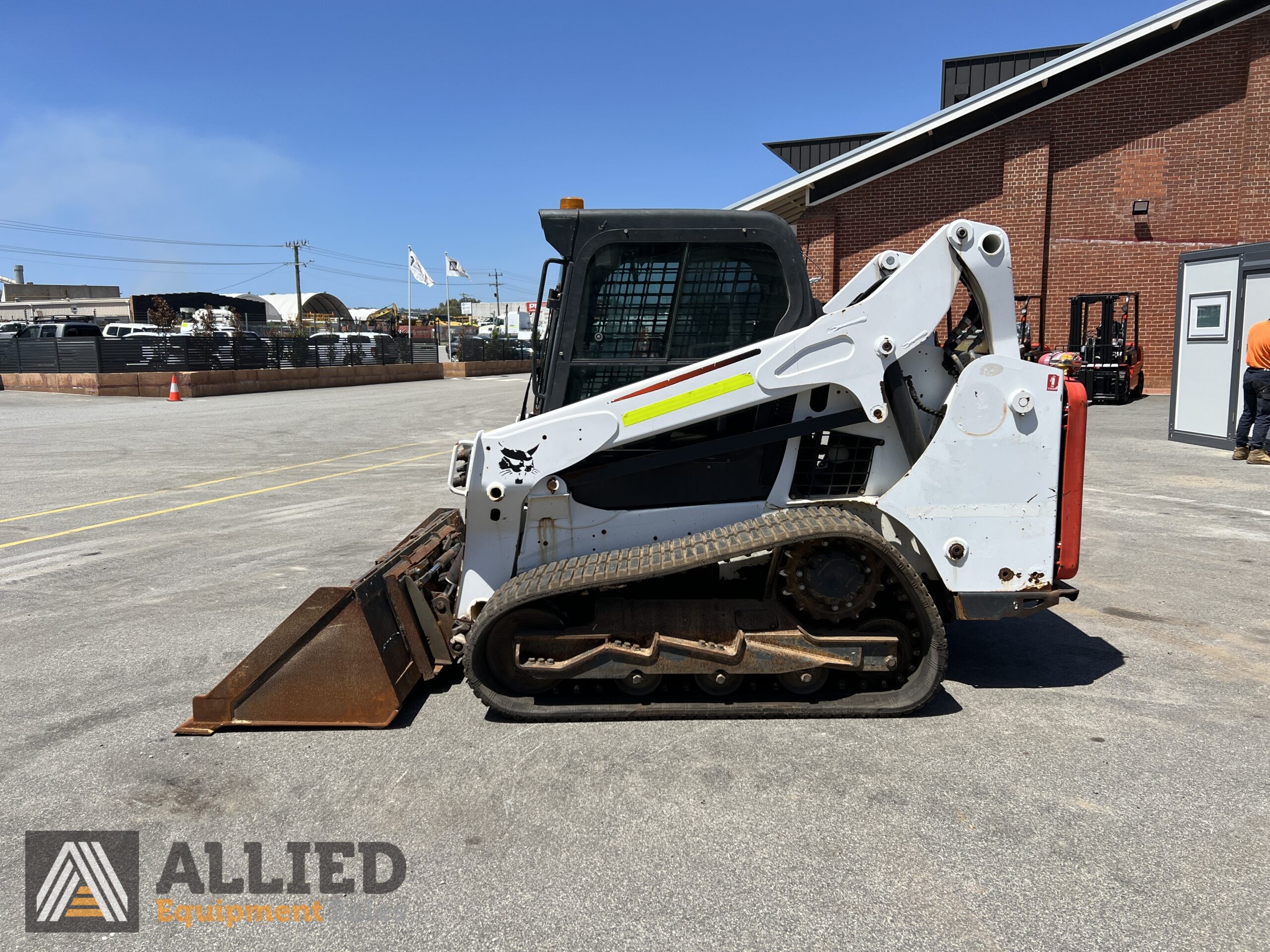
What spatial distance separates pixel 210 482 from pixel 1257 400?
13.4 meters

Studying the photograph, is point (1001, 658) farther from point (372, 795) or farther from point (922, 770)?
point (372, 795)

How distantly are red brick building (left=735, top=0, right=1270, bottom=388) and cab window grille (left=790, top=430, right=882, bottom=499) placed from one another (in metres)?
16.4

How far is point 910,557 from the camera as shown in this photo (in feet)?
14.9

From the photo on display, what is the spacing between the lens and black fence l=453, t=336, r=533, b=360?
44.3 meters

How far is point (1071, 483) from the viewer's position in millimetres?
4434

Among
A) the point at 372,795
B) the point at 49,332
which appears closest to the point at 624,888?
the point at 372,795

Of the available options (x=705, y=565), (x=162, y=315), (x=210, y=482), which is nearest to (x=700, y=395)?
(x=705, y=565)

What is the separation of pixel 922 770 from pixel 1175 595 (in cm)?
356

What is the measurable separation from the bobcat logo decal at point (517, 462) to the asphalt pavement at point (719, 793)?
3.90 feet

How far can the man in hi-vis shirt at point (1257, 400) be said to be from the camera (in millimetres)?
11273

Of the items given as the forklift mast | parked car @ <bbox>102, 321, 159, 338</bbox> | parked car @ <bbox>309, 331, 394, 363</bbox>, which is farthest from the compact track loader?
parked car @ <bbox>102, 321, 159, 338</bbox>

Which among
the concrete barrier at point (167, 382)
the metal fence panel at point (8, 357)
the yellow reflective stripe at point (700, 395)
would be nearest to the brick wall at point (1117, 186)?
the concrete barrier at point (167, 382)

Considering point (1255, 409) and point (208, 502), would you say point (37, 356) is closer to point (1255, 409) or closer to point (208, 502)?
point (208, 502)

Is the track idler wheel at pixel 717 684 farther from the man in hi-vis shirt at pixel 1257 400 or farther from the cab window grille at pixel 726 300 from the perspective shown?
the man in hi-vis shirt at pixel 1257 400
